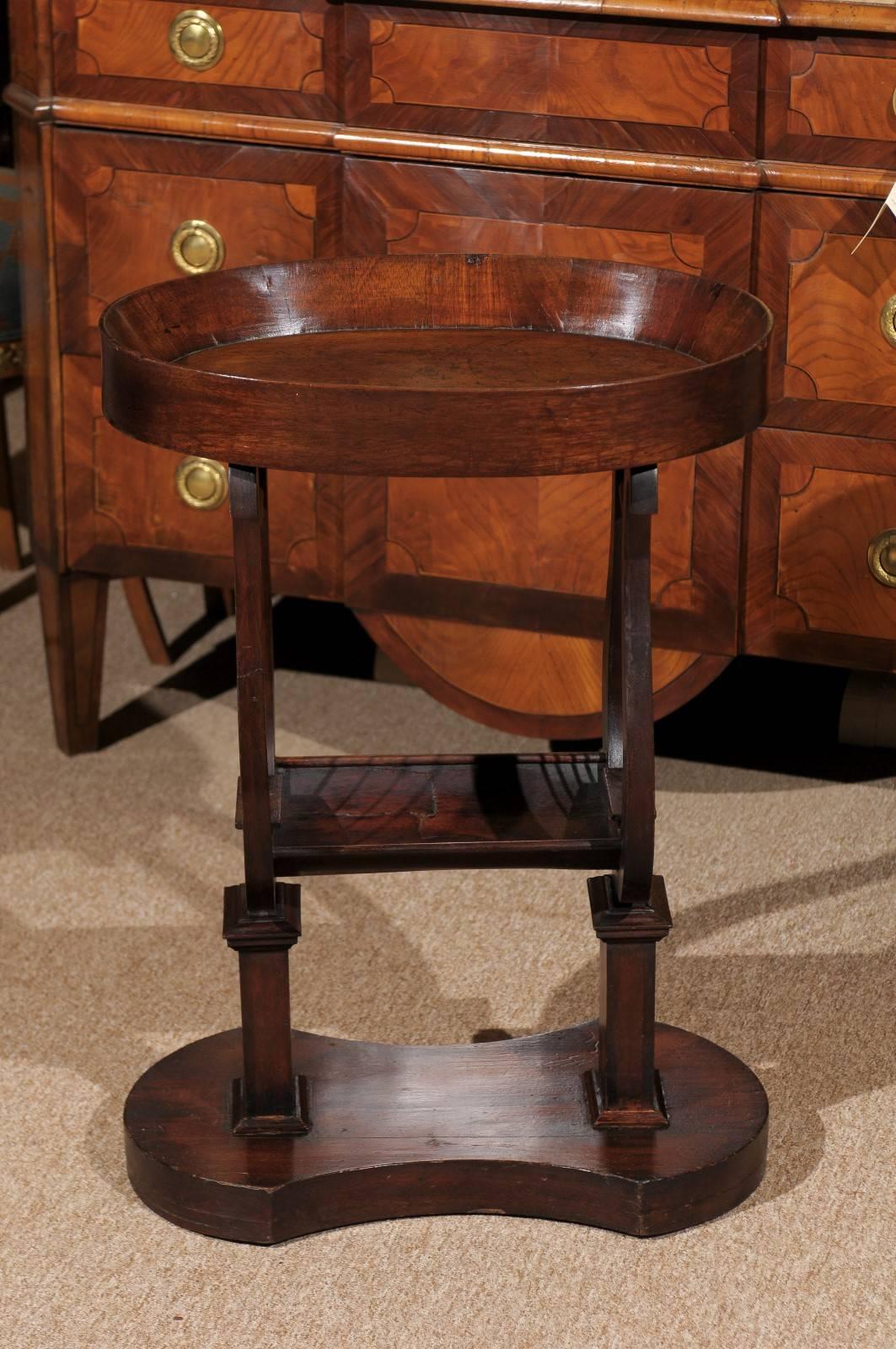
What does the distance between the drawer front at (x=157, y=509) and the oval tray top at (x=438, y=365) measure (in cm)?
62

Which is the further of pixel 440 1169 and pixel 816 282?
pixel 816 282

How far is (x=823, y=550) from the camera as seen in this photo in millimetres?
2162

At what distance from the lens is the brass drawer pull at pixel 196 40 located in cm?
219

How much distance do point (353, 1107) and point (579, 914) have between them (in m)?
0.53

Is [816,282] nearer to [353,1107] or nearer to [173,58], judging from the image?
[173,58]

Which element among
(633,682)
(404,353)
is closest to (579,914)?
(633,682)

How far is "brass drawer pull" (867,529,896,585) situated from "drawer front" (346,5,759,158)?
45cm

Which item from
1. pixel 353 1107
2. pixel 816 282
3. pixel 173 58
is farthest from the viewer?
pixel 173 58

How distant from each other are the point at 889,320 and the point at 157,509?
3.04 feet

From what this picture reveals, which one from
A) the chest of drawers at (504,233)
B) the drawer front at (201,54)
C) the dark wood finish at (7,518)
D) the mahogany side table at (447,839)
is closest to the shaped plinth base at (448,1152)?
the mahogany side table at (447,839)

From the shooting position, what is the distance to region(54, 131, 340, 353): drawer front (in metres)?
2.21

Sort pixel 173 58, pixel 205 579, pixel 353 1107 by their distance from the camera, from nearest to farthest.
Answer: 1. pixel 353 1107
2. pixel 173 58
3. pixel 205 579

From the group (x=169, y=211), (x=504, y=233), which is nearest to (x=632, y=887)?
(x=504, y=233)

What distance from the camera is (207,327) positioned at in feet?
5.32
